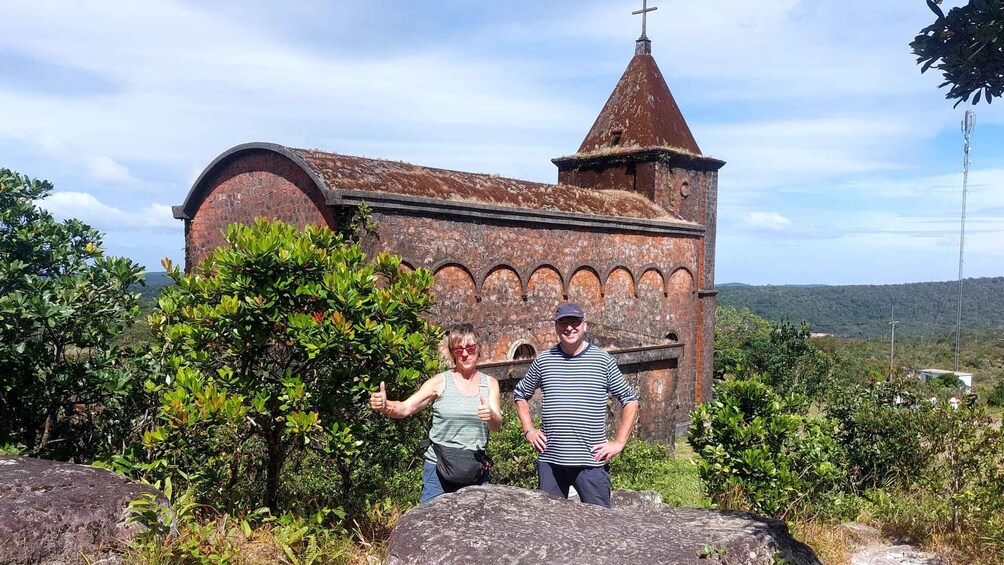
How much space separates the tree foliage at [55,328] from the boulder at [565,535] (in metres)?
3.91

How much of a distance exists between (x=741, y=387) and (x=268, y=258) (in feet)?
16.8

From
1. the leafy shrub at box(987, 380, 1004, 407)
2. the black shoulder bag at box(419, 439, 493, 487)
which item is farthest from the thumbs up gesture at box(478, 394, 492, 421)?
the leafy shrub at box(987, 380, 1004, 407)

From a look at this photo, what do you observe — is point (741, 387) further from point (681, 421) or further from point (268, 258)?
point (681, 421)

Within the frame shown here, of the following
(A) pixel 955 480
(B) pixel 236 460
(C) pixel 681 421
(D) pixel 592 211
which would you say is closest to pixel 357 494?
(B) pixel 236 460

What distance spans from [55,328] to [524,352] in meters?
8.52

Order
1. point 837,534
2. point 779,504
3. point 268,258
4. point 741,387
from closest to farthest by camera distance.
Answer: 1. point 268,258
2. point 837,534
3. point 779,504
4. point 741,387

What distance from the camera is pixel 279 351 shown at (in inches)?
223

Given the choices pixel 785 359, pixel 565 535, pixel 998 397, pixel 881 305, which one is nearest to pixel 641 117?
pixel 785 359

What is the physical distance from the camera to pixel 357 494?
19.4 ft

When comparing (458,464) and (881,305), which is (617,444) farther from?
(881,305)

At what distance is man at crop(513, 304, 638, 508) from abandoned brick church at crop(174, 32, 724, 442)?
21.4 ft

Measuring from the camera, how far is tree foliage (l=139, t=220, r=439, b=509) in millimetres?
5121

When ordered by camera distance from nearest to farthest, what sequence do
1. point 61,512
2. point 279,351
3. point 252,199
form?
1. point 61,512
2. point 279,351
3. point 252,199

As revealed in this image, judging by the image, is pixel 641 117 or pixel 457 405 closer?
Result: pixel 457 405
